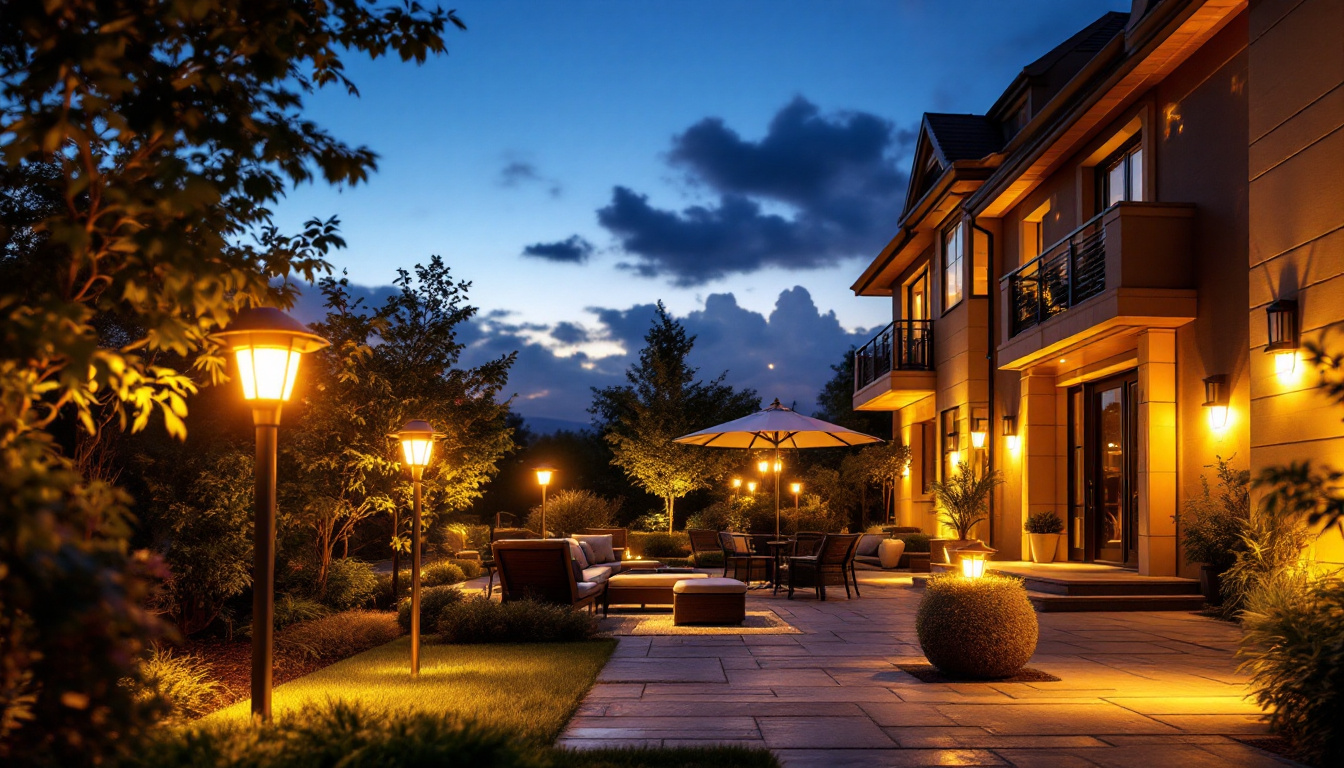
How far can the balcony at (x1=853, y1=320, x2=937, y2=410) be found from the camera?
20.6 meters

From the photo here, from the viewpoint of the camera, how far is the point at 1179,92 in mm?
11844

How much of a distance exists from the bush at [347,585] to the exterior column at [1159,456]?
9.63 meters

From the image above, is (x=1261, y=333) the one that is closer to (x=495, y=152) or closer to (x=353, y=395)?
(x=353, y=395)

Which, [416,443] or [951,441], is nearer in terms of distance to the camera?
[416,443]

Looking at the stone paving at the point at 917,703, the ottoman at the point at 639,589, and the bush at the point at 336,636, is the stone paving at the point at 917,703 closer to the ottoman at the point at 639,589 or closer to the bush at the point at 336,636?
the ottoman at the point at 639,589

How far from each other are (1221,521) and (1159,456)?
5.60 ft

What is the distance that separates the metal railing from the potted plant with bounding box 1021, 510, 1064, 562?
2.98 m

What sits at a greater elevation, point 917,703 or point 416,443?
point 416,443

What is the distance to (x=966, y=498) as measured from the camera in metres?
16.5

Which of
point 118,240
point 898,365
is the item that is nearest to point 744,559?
point 898,365

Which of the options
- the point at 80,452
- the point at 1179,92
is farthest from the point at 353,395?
the point at 1179,92

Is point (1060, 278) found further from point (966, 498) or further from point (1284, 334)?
point (1284, 334)

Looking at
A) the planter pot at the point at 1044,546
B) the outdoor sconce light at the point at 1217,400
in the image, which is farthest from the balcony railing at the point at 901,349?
the outdoor sconce light at the point at 1217,400

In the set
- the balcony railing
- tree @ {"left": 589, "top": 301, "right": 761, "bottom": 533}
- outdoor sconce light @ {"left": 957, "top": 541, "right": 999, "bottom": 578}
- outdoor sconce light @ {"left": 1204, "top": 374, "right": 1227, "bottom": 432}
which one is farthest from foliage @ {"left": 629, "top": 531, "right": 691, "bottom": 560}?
outdoor sconce light @ {"left": 957, "top": 541, "right": 999, "bottom": 578}
